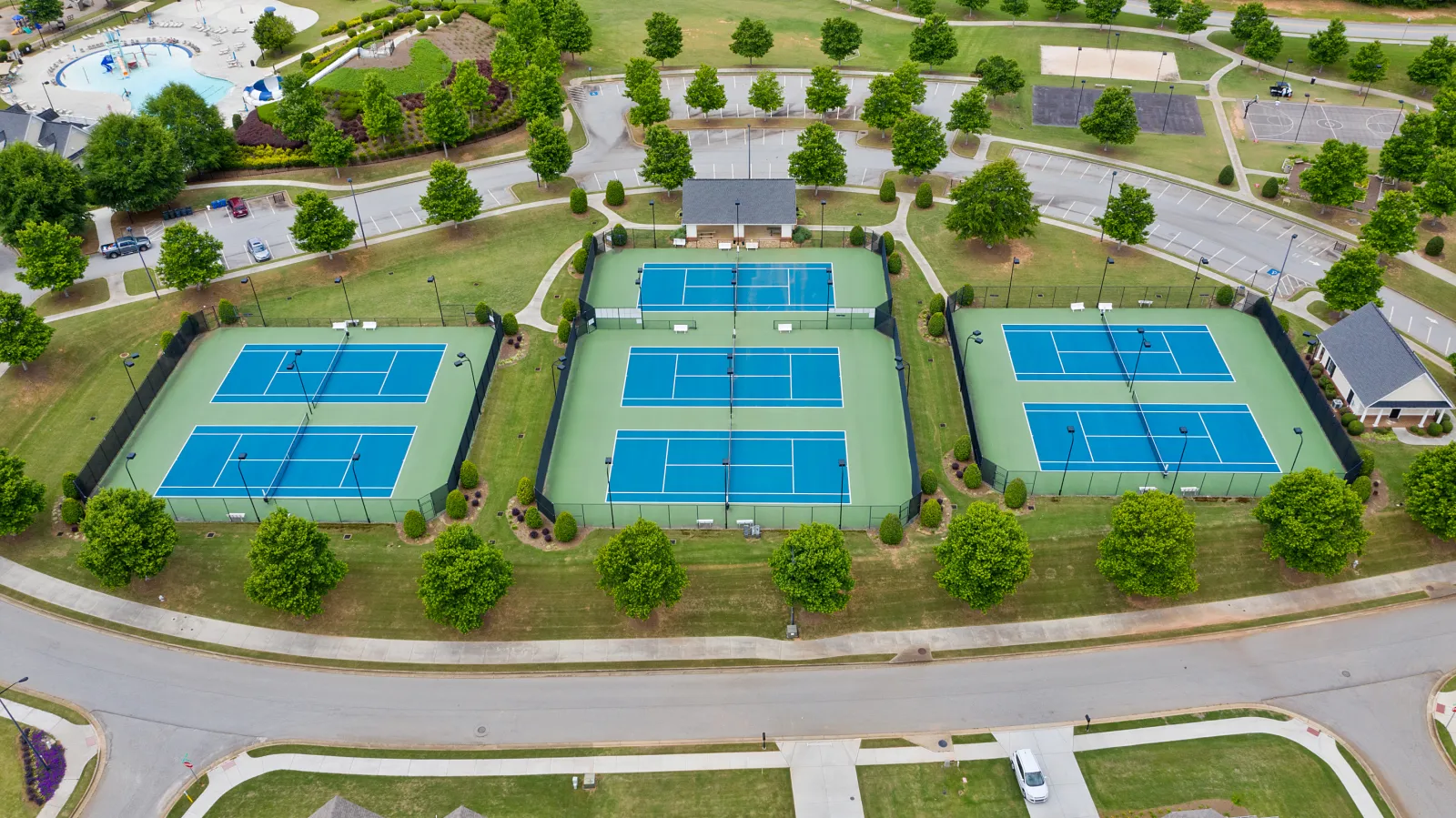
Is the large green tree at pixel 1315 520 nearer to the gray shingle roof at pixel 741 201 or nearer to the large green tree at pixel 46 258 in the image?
the gray shingle roof at pixel 741 201

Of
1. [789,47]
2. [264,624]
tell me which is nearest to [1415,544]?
[264,624]

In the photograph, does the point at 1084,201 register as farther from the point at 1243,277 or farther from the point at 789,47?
the point at 789,47

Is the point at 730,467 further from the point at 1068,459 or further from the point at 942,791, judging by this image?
the point at 942,791

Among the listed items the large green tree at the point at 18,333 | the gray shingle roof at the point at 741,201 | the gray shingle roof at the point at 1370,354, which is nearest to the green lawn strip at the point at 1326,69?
the gray shingle roof at the point at 1370,354

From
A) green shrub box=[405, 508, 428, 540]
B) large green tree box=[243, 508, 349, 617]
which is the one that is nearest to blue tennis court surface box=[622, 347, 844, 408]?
green shrub box=[405, 508, 428, 540]

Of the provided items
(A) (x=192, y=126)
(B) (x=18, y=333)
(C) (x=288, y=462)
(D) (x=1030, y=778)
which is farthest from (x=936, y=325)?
(A) (x=192, y=126)

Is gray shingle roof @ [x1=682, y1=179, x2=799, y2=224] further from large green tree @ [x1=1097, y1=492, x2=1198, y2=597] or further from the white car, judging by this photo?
the white car

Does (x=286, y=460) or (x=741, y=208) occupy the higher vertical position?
(x=741, y=208)
